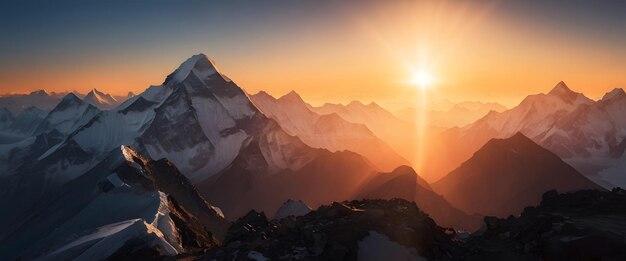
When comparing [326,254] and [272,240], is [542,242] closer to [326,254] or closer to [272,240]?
[326,254]

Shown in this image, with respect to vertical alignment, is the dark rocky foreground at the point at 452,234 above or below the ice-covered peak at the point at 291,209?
below

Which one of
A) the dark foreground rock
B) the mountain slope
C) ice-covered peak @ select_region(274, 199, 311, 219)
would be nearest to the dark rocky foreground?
the dark foreground rock

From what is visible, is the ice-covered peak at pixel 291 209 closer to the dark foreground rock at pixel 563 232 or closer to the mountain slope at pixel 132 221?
the mountain slope at pixel 132 221

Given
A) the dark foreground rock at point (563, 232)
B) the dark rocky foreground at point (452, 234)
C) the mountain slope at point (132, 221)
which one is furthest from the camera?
the mountain slope at point (132, 221)

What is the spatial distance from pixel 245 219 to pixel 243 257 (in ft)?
53.6

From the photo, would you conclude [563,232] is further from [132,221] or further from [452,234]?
[132,221]

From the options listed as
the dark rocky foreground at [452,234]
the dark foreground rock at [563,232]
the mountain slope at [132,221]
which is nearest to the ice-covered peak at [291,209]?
the mountain slope at [132,221]

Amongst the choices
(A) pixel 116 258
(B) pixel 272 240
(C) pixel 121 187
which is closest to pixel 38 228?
(C) pixel 121 187

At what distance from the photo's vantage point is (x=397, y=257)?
45.2 metres

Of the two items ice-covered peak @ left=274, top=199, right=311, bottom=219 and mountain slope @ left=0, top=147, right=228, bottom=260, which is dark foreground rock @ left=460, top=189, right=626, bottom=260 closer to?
mountain slope @ left=0, top=147, right=228, bottom=260

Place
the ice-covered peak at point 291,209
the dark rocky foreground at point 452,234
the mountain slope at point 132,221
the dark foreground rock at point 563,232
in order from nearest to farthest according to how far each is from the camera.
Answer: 1. the dark foreground rock at point 563,232
2. the dark rocky foreground at point 452,234
3. the mountain slope at point 132,221
4. the ice-covered peak at point 291,209

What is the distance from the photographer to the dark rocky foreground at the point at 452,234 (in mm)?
40372

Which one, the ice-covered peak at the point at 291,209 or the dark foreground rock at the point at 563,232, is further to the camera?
the ice-covered peak at the point at 291,209

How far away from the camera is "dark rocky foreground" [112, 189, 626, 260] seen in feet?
132
